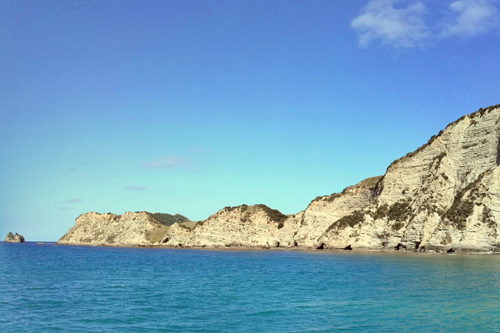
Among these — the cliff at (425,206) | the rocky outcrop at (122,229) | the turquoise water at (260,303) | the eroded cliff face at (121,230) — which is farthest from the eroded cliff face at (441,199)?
the eroded cliff face at (121,230)

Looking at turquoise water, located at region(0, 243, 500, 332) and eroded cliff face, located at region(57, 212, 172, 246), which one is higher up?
eroded cliff face, located at region(57, 212, 172, 246)

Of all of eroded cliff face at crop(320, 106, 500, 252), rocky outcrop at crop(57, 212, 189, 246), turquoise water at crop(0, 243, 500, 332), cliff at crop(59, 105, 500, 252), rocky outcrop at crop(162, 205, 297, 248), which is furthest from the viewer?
rocky outcrop at crop(57, 212, 189, 246)

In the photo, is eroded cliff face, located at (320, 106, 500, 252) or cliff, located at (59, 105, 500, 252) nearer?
eroded cliff face, located at (320, 106, 500, 252)

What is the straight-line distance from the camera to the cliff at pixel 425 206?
218 ft

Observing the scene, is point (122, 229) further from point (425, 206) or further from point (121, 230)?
point (425, 206)

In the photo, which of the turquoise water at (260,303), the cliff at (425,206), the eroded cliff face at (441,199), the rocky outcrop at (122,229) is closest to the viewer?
the turquoise water at (260,303)

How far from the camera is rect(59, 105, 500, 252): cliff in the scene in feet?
218

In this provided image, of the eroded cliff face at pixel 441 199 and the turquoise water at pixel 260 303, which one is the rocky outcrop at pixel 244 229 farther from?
the turquoise water at pixel 260 303

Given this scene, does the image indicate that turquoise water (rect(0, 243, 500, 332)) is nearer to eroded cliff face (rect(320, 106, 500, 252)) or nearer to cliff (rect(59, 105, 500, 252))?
eroded cliff face (rect(320, 106, 500, 252))

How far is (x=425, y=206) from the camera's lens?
7812 cm

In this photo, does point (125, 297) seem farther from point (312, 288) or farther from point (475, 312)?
point (475, 312)

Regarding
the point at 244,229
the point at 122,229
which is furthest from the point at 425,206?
the point at 122,229

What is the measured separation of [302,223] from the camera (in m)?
116

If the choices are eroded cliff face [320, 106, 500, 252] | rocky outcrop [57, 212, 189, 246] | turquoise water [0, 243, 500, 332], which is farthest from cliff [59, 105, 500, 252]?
rocky outcrop [57, 212, 189, 246]
